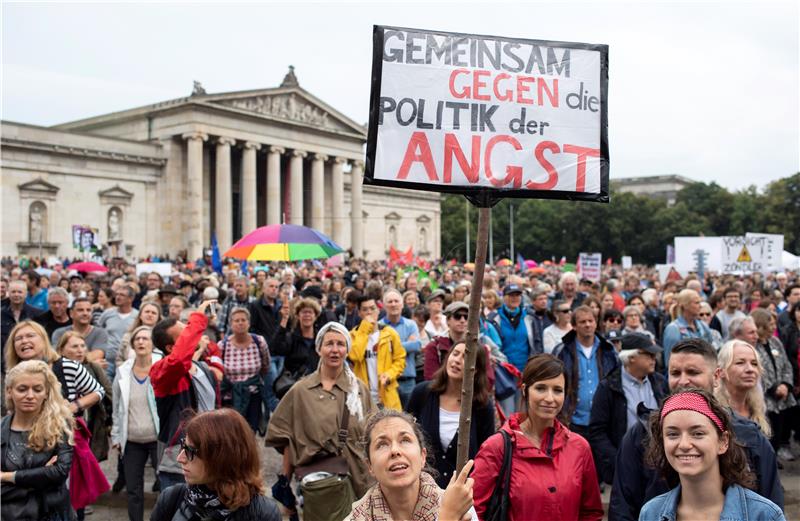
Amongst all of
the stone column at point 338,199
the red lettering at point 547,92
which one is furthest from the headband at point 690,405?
the stone column at point 338,199

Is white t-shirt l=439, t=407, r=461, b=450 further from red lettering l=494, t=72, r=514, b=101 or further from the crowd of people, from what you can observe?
red lettering l=494, t=72, r=514, b=101

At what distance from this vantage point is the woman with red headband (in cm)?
293

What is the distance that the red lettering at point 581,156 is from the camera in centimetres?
390

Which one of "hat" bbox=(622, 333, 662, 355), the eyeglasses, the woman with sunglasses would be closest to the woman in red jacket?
the eyeglasses

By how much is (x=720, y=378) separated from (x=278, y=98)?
57.1 metres

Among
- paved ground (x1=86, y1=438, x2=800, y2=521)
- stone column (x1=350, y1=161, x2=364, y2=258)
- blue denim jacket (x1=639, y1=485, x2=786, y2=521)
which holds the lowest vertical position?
paved ground (x1=86, y1=438, x2=800, y2=521)

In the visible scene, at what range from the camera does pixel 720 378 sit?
15.1 ft

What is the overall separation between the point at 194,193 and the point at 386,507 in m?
51.3

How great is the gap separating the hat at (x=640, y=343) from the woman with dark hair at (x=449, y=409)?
1020mm

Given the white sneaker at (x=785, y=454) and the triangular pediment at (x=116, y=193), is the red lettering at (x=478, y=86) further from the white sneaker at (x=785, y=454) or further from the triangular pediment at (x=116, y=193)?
the triangular pediment at (x=116, y=193)

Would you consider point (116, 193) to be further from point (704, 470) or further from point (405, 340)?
point (704, 470)

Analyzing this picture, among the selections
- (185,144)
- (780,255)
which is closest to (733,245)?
(780,255)

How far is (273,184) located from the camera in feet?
192

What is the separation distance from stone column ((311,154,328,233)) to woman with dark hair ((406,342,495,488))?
2262 inches
